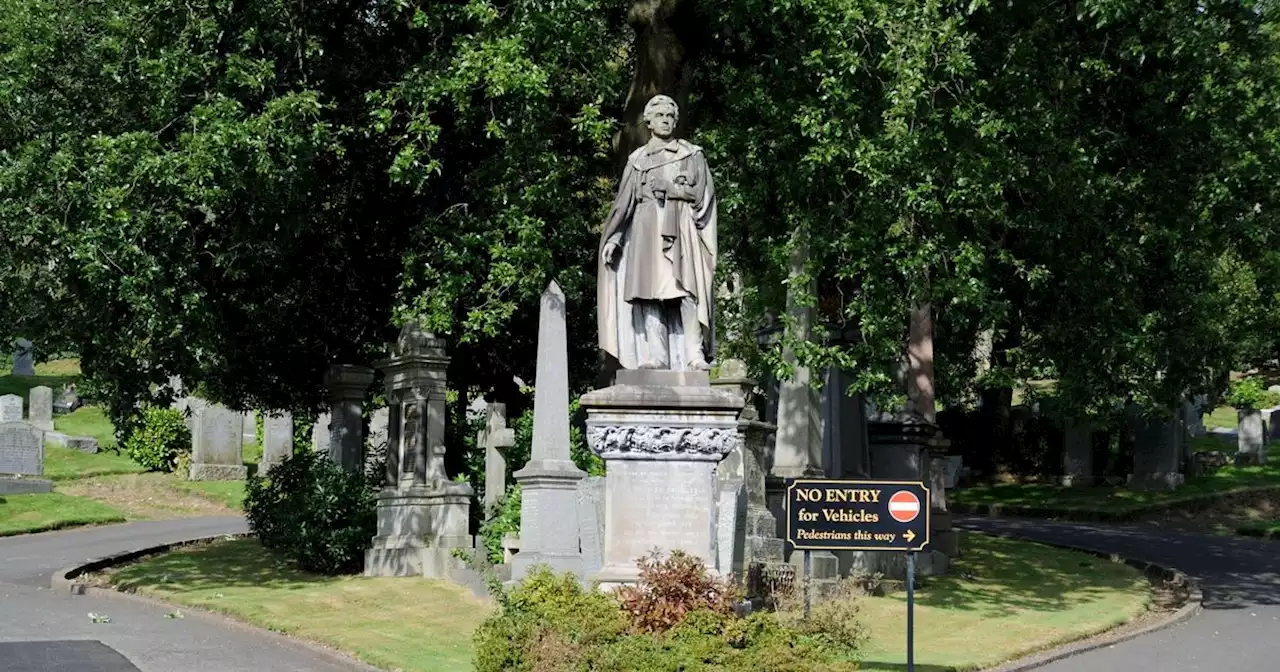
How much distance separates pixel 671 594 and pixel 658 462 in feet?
3.95

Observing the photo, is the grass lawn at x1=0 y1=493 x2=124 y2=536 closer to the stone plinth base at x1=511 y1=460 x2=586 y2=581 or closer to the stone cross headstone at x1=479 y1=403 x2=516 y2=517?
the stone cross headstone at x1=479 y1=403 x2=516 y2=517

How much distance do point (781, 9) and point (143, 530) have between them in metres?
18.1

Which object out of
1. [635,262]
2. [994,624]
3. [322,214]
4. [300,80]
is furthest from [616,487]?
[322,214]

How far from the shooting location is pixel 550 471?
2059 centimetres

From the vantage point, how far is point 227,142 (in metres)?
19.0

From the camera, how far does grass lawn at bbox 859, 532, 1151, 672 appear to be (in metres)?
16.8

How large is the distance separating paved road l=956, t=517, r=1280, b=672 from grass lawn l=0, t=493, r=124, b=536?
17.6 meters

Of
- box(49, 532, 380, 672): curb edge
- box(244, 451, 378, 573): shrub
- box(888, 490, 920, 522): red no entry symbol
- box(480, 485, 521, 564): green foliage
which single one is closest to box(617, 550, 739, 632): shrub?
box(888, 490, 920, 522): red no entry symbol

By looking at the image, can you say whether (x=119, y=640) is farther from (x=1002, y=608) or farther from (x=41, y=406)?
(x=41, y=406)

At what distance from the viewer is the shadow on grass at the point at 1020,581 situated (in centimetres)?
2119

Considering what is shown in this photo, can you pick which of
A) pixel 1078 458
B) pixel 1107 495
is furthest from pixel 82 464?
pixel 1107 495

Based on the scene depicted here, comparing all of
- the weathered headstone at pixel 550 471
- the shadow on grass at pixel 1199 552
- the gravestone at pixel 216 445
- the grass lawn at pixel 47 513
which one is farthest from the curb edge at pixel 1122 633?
the gravestone at pixel 216 445

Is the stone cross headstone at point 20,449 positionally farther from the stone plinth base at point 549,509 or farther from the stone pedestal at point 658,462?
the stone pedestal at point 658,462

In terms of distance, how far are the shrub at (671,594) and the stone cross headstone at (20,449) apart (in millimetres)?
27833
